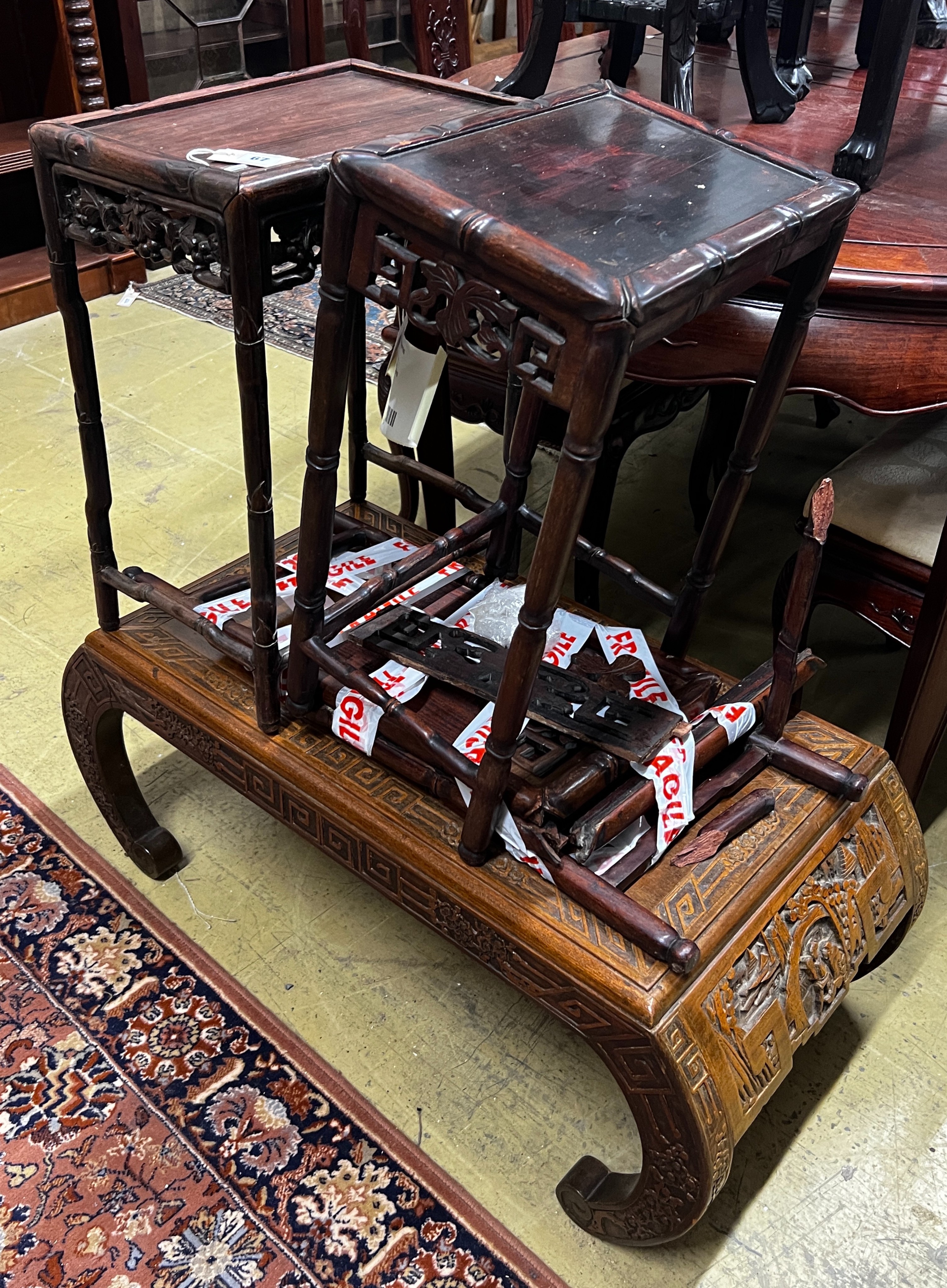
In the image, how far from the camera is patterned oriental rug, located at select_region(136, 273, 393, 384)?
3104mm

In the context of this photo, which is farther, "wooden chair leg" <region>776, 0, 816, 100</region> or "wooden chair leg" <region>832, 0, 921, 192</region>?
"wooden chair leg" <region>776, 0, 816, 100</region>

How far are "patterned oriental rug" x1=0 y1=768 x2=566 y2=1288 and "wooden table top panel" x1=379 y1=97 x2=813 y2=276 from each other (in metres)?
1.05

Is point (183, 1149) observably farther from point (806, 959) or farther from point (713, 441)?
point (713, 441)

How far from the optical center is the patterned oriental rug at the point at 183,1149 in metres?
1.21

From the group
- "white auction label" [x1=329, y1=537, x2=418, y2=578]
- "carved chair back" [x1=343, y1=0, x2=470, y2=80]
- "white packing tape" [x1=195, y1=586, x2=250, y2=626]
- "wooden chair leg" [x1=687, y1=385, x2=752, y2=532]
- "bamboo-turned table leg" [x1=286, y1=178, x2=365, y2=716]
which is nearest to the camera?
"bamboo-turned table leg" [x1=286, y1=178, x2=365, y2=716]

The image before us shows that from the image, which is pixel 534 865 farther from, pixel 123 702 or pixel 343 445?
pixel 343 445

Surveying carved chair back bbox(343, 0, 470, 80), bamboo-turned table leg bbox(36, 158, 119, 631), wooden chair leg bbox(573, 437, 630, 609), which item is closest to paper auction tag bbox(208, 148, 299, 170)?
bamboo-turned table leg bbox(36, 158, 119, 631)

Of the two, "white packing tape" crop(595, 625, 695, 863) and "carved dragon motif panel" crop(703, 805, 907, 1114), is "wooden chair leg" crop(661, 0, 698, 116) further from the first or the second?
"carved dragon motif panel" crop(703, 805, 907, 1114)

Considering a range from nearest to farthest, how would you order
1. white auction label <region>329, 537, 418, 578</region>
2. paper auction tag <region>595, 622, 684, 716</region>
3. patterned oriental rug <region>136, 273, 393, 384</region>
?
paper auction tag <region>595, 622, 684, 716</region>
white auction label <region>329, 537, 418, 578</region>
patterned oriental rug <region>136, 273, 393, 384</region>

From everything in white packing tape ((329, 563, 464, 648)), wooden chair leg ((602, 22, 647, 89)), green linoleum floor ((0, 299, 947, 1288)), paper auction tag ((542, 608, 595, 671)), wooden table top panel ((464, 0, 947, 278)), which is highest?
wooden chair leg ((602, 22, 647, 89))

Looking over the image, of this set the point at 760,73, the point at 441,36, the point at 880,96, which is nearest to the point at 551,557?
the point at 880,96

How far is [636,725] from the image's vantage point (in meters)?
1.26

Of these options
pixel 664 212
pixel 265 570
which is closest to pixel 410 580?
pixel 265 570

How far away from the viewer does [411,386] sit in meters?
1.20
